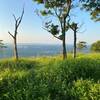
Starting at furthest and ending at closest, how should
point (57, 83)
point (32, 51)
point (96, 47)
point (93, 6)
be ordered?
point (32, 51) → point (96, 47) → point (93, 6) → point (57, 83)

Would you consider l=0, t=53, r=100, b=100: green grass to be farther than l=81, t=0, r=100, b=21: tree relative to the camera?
No

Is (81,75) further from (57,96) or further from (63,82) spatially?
(57,96)

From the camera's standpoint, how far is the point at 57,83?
13852 millimetres

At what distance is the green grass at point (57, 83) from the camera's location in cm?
1262

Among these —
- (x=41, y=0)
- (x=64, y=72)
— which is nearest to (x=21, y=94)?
(x=64, y=72)

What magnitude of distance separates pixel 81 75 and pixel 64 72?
794 mm

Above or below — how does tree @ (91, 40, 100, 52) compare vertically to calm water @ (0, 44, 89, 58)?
above

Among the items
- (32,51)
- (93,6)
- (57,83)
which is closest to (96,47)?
(93,6)

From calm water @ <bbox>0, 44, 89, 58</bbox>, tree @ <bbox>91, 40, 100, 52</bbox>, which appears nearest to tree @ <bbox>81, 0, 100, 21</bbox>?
calm water @ <bbox>0, 44, 89, 58</bbox>

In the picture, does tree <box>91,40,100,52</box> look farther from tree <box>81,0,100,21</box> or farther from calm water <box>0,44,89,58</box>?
tree <box>81,0,100,21</box>

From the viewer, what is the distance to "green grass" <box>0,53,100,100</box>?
12.6m

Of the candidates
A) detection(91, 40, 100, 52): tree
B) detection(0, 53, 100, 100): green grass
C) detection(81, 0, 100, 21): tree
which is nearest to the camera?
detection(0, 53, 100, 100): green grass

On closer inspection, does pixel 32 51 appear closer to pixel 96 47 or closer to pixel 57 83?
pixel 96 47

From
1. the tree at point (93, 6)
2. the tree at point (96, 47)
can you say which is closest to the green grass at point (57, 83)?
the tree at point (93, 6)
